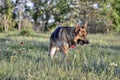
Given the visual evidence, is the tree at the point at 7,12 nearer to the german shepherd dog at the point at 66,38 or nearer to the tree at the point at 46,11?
the tree at the point at 46,11

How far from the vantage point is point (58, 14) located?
36.2m

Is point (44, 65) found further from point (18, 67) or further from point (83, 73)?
point (83, 73)

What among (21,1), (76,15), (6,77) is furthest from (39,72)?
(21,1)

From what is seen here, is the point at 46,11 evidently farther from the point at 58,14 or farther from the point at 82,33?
the point at 82,33

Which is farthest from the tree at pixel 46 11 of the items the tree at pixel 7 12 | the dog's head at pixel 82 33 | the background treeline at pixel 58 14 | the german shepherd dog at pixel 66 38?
the dog's head at pixel 82 33

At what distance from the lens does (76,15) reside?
3459 cm

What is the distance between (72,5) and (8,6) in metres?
7.97

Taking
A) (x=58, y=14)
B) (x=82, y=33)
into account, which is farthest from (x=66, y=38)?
(x=58, y=14)

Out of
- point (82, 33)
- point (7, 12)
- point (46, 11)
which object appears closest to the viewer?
point (82, 33)

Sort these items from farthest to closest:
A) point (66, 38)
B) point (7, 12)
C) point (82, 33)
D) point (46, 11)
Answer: point (46, 11), point (7, 12), point (66, 38), point (82, 33)

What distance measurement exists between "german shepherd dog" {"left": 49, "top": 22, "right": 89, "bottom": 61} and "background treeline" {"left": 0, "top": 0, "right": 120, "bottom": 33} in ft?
81.6

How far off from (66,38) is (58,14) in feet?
94.3

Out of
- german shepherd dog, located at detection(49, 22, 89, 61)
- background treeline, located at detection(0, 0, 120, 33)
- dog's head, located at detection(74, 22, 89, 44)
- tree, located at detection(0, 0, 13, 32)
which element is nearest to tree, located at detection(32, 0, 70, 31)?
background treeline, located at detection(0, 0, 120, 33)

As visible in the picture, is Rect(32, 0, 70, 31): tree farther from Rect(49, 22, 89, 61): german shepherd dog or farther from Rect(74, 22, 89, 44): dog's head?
Rect(74, 22, 89, 44): dog's head
